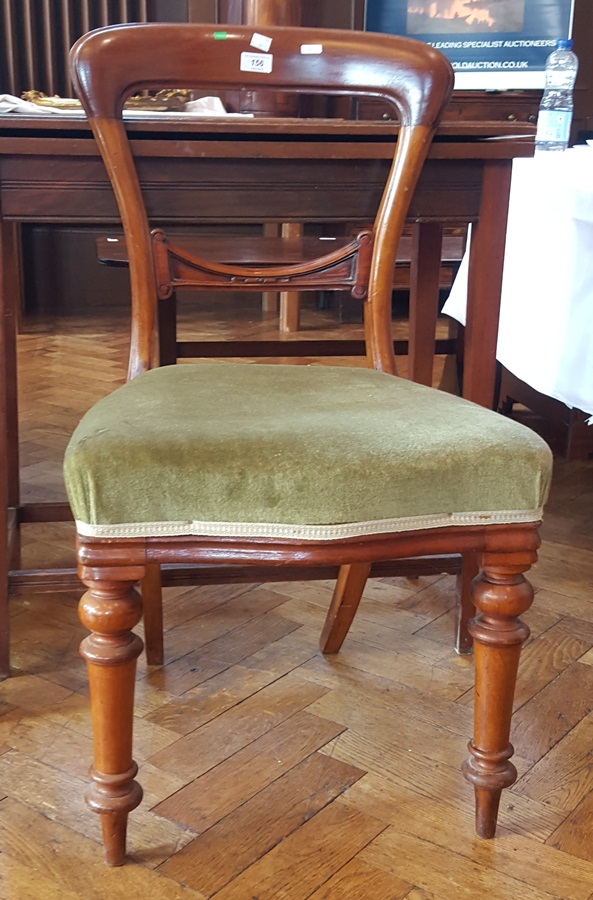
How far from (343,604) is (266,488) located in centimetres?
48

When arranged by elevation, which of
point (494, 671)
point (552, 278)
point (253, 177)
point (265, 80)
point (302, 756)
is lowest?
point (302, 756)

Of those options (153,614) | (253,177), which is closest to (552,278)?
(253,177)

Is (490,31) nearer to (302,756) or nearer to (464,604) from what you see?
(464,604)

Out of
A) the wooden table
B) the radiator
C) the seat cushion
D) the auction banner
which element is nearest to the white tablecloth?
the wooden table

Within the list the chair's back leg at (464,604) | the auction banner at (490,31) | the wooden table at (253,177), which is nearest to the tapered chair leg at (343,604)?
the chair's back leg at (464,604)

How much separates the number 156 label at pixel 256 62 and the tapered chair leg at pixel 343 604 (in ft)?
1.85

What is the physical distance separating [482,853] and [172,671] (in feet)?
1.56

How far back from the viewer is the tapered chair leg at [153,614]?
3.66 ft

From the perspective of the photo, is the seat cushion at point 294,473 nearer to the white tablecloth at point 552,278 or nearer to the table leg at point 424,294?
the table leg at point 424,294

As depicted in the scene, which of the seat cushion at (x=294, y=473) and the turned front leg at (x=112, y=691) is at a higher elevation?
the seat cushion at (x=294, y=473)

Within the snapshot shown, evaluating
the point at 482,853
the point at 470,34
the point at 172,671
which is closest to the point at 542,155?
the point at 172,671

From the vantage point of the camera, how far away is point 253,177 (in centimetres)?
108

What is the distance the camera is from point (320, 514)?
75 cm

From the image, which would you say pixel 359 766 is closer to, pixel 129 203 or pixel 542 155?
pixel 129 203
